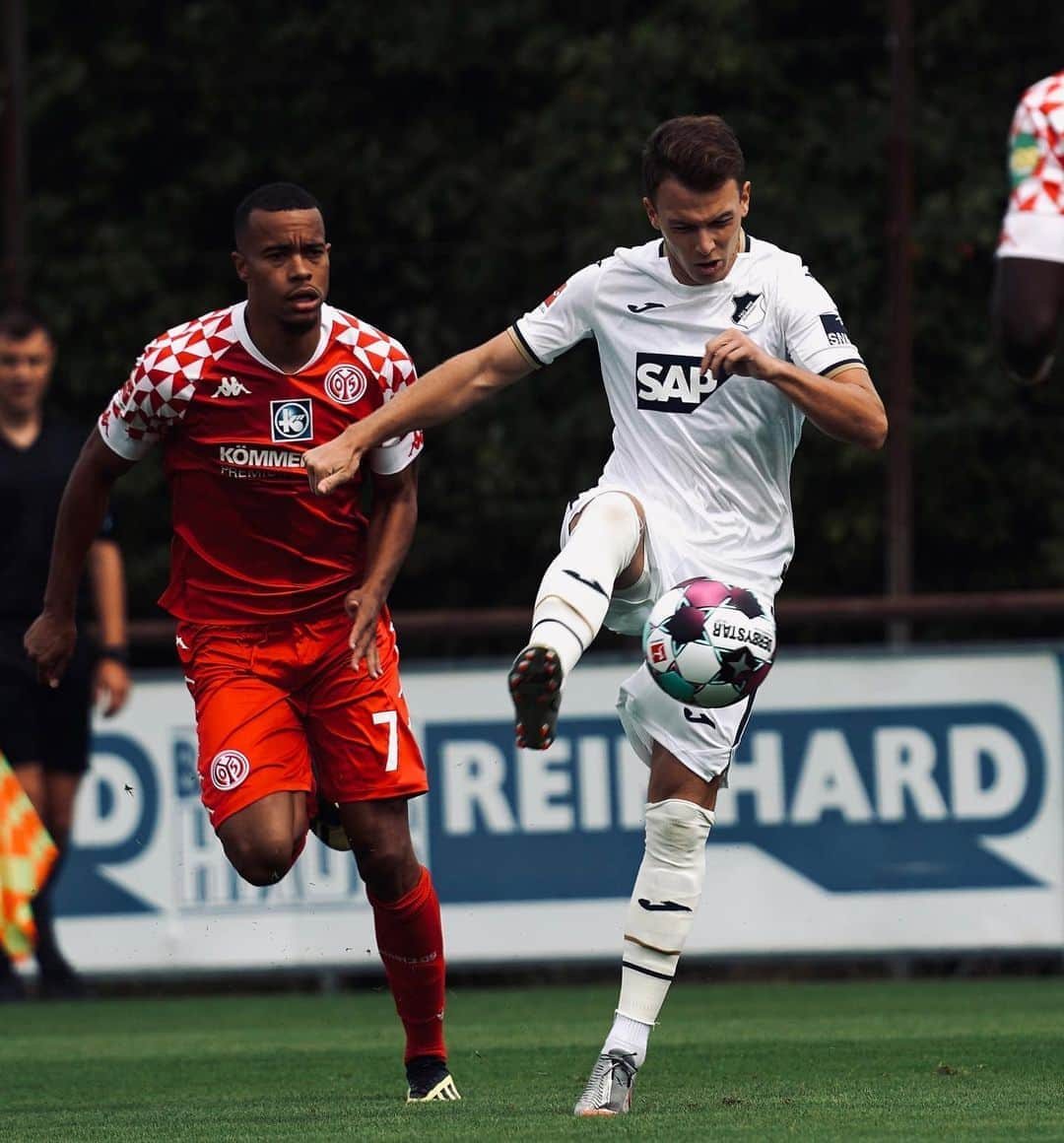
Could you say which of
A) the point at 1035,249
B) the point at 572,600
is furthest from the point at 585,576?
the point at 1035,249

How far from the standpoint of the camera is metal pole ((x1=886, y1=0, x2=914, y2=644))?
448 inches

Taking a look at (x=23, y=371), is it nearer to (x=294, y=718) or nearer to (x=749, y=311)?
(x=294, y=718)

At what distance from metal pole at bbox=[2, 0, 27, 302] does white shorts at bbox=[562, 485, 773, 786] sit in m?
6.13

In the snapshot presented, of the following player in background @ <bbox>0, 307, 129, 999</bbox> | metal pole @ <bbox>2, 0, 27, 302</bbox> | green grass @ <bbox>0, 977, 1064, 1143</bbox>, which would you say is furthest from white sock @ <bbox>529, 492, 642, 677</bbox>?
metal pole @ <bbox>2, 0, 27, 302</bbox>

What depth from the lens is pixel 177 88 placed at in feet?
42.5

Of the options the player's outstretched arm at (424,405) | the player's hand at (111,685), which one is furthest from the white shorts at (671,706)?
the player's hand at (111,685)

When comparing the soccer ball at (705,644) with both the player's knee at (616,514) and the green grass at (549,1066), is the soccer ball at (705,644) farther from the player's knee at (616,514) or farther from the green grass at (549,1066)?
the green grass at (549,1066)

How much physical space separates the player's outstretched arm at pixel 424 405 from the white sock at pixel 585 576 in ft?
1.40

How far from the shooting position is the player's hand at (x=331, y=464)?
5956 mm

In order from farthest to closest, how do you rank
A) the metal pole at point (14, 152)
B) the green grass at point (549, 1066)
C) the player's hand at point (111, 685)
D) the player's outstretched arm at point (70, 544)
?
the metal pole at point (14, 152) < the player's hand at point (111, 685) < the player's outstretched arm at point (70, 544) < the green grass at point (549, 1066)

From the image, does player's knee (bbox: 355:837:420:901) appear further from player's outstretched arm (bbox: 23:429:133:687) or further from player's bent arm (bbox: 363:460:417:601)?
player's outstretched arm (bbox: 23:429:133:687)

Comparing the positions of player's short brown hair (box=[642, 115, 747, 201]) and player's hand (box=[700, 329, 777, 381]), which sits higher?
player's short brown hair (box=[642, 115, 747, 201])

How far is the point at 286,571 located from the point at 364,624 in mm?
392

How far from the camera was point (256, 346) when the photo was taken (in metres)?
6.58
